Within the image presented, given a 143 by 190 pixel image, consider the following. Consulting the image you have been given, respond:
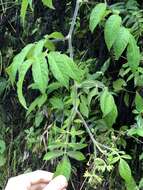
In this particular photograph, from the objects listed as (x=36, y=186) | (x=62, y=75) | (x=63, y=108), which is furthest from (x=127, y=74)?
(x=36, y=186)

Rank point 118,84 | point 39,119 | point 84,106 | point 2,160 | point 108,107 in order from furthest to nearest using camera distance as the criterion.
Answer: point 2,160 → point 39,119 → point 118,84 → point 84,106 → point 108,107

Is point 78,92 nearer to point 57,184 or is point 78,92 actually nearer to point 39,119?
point 39,119

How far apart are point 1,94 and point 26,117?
231mm

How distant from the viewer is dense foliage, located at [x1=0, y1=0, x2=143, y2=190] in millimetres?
1570

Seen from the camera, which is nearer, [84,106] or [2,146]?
[84,106]

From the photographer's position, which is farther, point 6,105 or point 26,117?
point 6,105

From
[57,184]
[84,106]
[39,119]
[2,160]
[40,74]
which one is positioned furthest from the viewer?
[2,160]

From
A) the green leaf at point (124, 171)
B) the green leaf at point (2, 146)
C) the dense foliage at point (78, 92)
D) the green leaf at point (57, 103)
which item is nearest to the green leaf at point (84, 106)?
the dense foliage at point (78, 92)

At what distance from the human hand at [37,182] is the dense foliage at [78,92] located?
0.10 metres

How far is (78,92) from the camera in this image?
176 centimetres

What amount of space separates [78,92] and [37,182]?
41 centimetres

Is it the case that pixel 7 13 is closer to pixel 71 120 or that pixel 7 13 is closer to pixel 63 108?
pixel 63 108

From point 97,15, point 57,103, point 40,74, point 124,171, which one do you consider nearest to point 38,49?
point 40,74

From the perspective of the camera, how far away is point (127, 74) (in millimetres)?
1852
